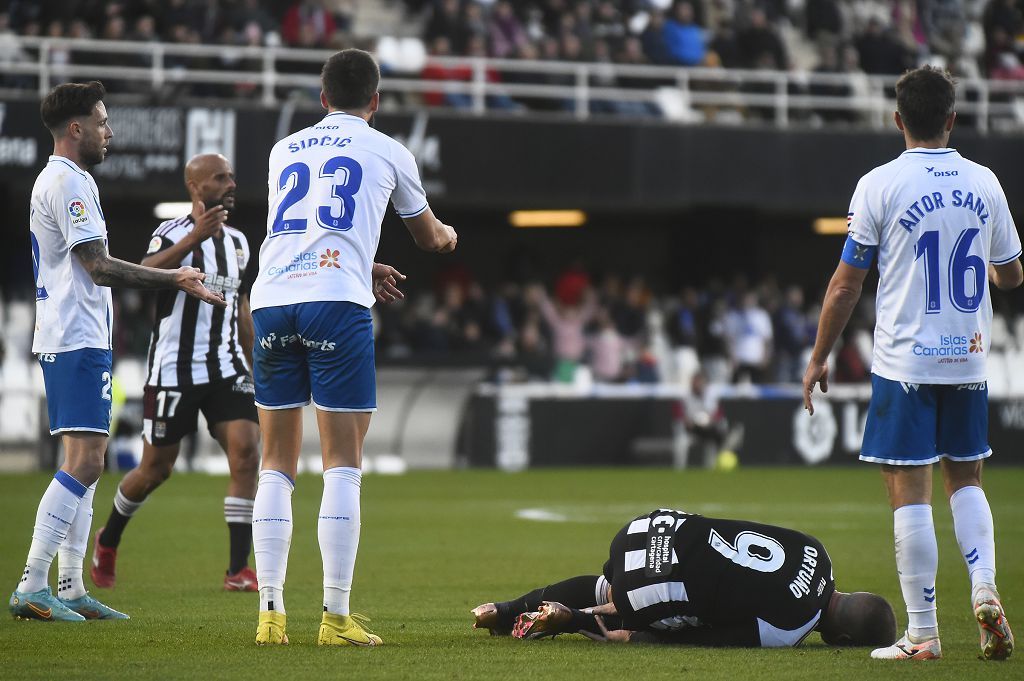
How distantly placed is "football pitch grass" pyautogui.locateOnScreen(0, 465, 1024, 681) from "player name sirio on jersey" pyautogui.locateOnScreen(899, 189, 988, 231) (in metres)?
1.66

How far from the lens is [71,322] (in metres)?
6.67

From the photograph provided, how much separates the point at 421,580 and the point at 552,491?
768cm

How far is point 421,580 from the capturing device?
334 inches

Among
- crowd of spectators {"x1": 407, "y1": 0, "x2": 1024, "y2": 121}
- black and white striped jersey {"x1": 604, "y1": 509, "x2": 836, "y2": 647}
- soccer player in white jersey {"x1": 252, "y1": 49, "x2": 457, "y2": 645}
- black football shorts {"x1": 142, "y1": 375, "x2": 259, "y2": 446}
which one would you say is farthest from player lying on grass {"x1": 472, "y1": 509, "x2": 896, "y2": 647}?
crowd of spectators {"x1": 407, "y1": 0, "x2": 1024, "y2": 121}

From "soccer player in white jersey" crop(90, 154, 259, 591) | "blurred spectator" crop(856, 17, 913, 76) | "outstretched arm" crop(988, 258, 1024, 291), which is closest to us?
"outstretched arm" crop(988, 258, 1024, 291)

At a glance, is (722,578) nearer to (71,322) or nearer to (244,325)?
(71,322)

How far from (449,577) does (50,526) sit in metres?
2.66

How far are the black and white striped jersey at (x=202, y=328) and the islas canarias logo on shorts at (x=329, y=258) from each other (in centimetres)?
259

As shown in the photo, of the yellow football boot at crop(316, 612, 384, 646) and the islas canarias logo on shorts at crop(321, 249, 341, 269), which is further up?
the islas canarias logo on shorts at crop(321, 249, 341, 269)

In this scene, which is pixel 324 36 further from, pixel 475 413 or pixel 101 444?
pixel 101 444

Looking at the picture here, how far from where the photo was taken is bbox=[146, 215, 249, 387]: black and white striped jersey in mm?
8242

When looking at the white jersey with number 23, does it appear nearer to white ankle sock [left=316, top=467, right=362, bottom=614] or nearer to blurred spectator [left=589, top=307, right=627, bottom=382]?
white ankle sock [left=316, top=467, right=362, bottom=614]

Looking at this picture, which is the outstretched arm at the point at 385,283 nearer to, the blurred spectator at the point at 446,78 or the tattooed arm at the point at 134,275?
the tattooed arm at the point at 134,275

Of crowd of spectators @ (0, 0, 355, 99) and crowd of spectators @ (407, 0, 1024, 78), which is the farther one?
crowd of spectators @ (407, 0, 1024, 78)
